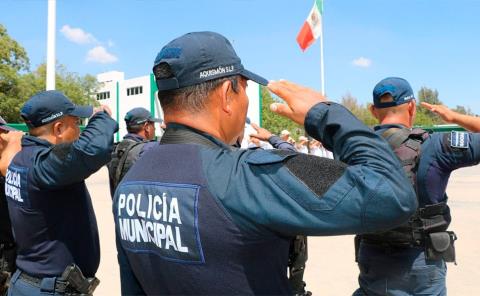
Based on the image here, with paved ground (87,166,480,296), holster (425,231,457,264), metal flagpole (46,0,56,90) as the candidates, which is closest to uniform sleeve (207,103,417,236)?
holster (425,231,457,264)

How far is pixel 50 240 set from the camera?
2805mm

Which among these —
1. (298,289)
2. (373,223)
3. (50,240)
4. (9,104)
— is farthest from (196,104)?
(9,104)

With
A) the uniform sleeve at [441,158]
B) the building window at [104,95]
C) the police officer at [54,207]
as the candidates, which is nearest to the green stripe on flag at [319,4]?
the uniform sleeve at [441,158]

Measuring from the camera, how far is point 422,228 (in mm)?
2934

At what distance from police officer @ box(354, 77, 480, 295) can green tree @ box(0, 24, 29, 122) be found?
40.1m

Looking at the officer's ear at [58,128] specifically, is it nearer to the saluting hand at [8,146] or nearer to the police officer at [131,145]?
the saluting hand at [8,146]

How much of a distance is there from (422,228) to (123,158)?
9.53 feet

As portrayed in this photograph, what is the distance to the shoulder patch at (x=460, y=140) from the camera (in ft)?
9.06

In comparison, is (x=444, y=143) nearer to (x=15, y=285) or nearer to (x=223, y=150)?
(x=223, y=150)

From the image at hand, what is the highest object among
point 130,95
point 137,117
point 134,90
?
point 134,90

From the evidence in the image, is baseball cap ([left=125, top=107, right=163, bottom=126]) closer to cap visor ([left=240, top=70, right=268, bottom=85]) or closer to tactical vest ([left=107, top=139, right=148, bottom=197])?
tactical vest ([left=107, top=139, right=148, bottom=197])

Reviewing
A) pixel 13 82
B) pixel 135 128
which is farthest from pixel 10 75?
pixel 135 128

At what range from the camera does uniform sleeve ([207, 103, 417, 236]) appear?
49.5 inches

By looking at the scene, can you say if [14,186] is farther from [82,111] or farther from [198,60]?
[198,60]
